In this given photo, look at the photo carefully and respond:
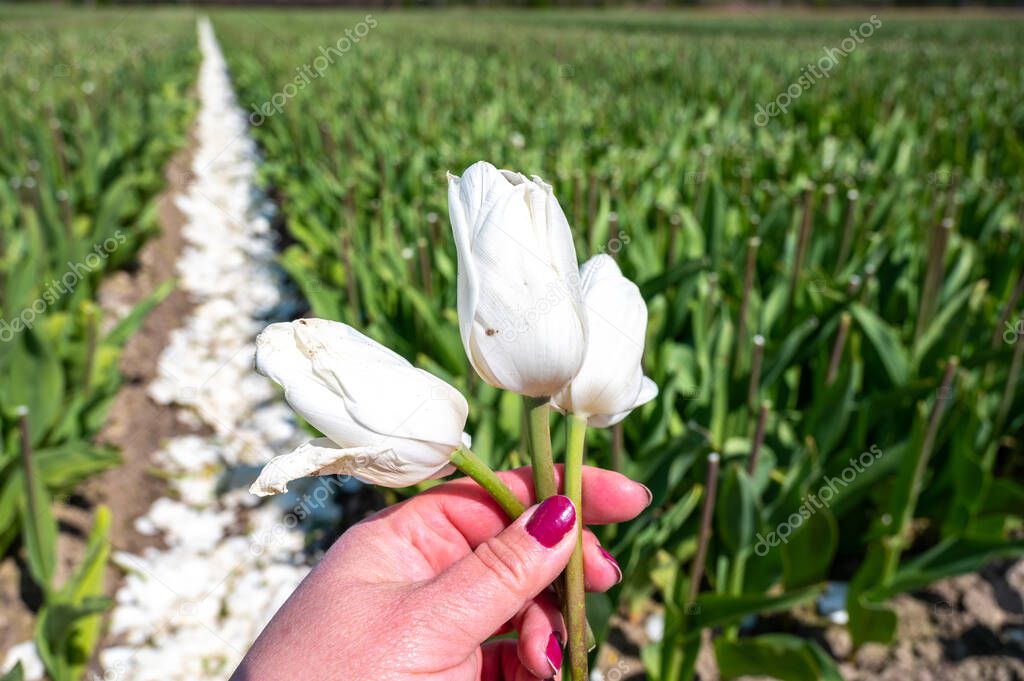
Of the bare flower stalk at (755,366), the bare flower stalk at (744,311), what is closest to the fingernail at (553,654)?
the bare flower stalk at (755,366)

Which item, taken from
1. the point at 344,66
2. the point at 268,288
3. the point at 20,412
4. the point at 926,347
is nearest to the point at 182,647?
the point at 20,412

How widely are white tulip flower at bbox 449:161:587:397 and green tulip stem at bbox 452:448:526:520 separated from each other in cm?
10

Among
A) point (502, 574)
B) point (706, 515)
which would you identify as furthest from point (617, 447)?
point (502, 574)

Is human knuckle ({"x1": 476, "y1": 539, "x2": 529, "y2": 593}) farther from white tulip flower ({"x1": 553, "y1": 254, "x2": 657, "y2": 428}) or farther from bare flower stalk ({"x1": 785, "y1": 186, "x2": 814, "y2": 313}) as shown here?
bare flower stalk ({"x1": 785, "y1": 186, "x2": 814, "y2": 313})

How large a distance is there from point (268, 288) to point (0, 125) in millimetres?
2578

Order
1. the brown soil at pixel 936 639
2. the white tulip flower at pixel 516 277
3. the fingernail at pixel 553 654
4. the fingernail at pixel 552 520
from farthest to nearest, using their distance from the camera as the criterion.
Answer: the brown soil at pixel 936 639, the fingernail at pixel 553 654, the fingernail at pixel 552 520, the white tulip flower at pixel 516 277

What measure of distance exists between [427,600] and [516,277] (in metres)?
0.42

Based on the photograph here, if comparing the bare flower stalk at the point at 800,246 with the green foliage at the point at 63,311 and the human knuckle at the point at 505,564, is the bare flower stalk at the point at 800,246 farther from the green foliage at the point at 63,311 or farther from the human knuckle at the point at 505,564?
the green foliage at the point at 63,311

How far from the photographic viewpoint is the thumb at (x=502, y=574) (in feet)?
2.68

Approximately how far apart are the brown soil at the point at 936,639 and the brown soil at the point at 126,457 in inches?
60.3

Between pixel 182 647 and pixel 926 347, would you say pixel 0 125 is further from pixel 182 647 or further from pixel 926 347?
pixel 926 347

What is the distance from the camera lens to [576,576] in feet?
2.72

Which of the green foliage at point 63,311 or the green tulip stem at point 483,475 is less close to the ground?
the green tulip stem at point 483,475

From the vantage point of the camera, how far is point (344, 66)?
30.0 ft
